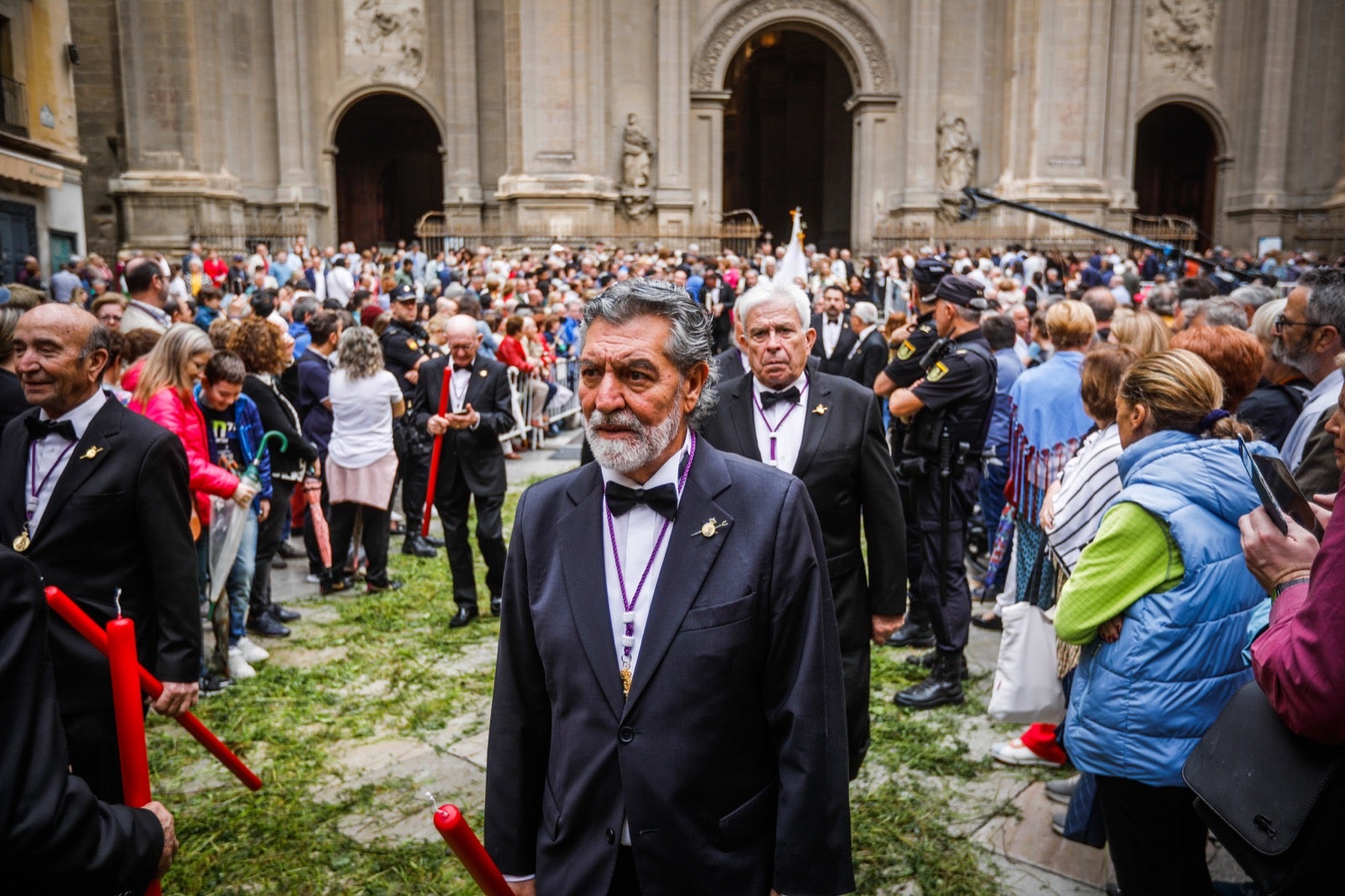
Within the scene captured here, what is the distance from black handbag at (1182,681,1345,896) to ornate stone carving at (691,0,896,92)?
27.6 meters

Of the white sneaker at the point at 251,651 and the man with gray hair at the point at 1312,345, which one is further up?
the man with gray hair at the point at 1312,345

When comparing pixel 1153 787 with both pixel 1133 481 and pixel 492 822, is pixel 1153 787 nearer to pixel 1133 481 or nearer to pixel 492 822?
pixel 1133 481

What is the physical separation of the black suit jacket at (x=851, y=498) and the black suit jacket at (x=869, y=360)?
505 cm

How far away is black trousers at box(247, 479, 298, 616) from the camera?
656 centimetres

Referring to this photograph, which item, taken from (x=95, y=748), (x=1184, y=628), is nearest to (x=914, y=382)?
(x=1184, y=628)

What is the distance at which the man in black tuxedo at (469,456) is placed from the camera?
6641 mm

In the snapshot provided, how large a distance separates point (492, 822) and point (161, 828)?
684 millimetres

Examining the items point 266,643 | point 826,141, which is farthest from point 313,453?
point 826,141

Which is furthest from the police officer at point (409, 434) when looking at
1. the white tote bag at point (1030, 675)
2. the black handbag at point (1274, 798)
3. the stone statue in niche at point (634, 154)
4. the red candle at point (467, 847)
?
the stone statue in niche at point (634, 154)

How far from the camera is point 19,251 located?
1906 centimetres

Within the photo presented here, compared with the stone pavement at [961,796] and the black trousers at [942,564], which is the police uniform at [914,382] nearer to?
the black trousers at [942,564]

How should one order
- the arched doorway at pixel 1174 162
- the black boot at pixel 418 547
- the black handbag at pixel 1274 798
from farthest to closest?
the arched doorway at pixel 1174 162 < the black boot at pixel 418 547 < the black handbag at pixel 1274 798

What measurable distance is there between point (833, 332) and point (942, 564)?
5.41 m

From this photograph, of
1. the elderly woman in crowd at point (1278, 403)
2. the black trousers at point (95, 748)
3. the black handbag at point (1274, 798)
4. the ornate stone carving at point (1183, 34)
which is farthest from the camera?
the ornate stone carving at point (1183, 34)
